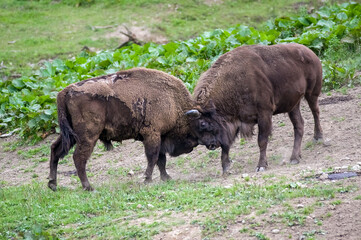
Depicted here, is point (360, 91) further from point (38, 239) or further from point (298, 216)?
point (38, 239)

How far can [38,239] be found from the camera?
703 centimetres

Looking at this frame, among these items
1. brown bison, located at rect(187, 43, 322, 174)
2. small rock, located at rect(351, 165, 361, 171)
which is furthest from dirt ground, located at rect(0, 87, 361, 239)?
brown bison, located at rect(187, 43, 322, 174)

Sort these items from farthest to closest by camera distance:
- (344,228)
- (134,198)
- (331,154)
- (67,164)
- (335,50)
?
(335,50) → (67,164) → (331,154) → (134,198) → (344,228)

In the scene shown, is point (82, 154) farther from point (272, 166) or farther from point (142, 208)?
point (272, 166)

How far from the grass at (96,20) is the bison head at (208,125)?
361 inches

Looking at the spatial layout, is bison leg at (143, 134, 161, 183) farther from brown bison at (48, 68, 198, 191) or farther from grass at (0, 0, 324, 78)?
grass at (0, 0, 324, 78)

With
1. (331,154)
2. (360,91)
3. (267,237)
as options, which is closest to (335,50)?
(360,91)

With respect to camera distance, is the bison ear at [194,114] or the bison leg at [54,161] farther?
the bison ear at [194,114]

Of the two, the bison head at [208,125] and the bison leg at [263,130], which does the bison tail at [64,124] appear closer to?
the bison head at [208,125]

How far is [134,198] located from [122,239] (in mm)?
1410

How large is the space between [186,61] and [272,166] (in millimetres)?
5180

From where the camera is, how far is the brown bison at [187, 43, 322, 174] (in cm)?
992

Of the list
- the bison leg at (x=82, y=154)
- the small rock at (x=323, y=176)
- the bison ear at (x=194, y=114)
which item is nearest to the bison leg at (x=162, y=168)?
the bison ear at (x=194, y=114)

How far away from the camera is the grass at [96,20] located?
19.3 m
